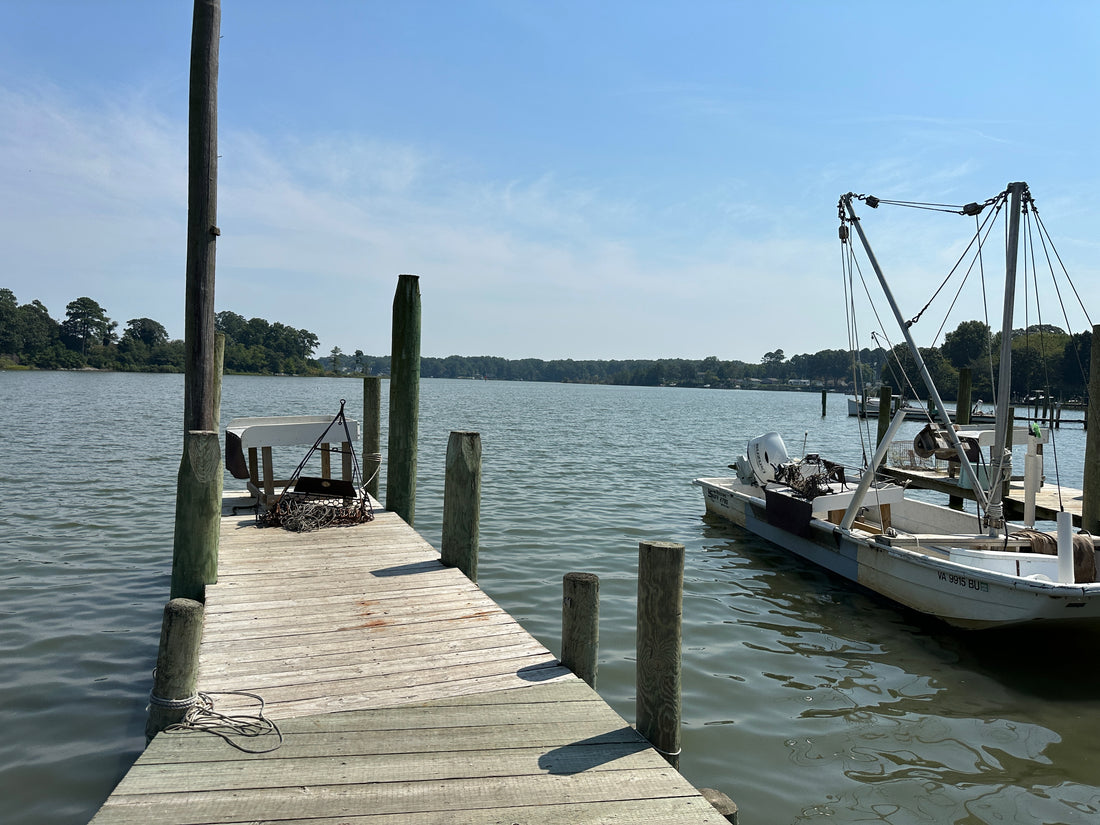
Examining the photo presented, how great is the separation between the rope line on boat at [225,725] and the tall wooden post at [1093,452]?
11395 millimetres

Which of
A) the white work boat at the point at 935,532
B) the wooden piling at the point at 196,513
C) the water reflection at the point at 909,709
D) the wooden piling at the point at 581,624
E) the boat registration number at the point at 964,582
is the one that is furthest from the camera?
the boat registration number at the point at 964,582

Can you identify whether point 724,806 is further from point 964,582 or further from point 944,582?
point 944,582

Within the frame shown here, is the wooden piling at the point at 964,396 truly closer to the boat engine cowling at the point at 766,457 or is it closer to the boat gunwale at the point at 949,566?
the boat engine cowling at the point at 766,457

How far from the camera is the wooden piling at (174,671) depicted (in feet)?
13.0

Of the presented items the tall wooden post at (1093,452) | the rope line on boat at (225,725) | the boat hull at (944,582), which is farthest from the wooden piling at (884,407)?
the rope line on boat at (225,725)

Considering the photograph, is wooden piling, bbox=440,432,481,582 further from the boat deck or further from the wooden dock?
the boat deck

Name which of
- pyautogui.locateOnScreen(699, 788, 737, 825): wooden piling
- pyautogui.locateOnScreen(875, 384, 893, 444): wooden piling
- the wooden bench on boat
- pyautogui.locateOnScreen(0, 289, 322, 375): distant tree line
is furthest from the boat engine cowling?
pyautogui.locateOnScreen(0, 289, 322, 375): distant tree line

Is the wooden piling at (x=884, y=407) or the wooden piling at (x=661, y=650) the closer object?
the wooden piling at (x=661, y=650)

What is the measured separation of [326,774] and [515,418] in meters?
43.0

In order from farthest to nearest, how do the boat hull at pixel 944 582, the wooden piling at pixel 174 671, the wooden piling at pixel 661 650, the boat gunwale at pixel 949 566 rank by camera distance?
the boat hull at pixel 944 582
the boat gunwale at pixel 949 566
the wooden piling at pixel 661 650
the wooden piling at pixel 174 671

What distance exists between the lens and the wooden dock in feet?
10.7

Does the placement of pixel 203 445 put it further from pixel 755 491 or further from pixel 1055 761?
pixel 755 491

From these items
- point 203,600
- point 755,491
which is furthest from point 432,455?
point 203,600

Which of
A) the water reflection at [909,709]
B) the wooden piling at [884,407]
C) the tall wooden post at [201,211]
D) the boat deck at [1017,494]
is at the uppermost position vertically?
the tall wooden post at [201,211]
